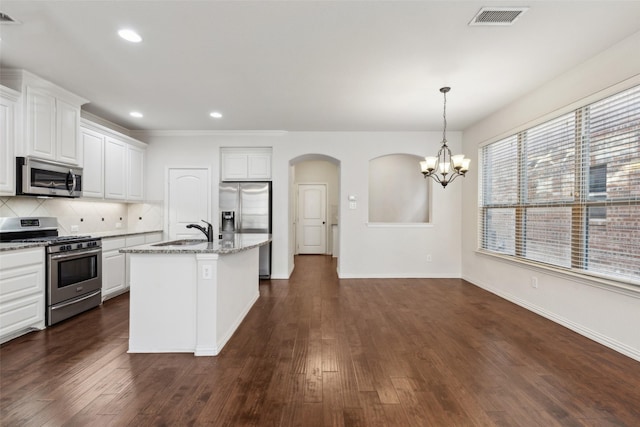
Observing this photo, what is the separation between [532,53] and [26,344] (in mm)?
5447

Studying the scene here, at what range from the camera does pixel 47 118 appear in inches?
131

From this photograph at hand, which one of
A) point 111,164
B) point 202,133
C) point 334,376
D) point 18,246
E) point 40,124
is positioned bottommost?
point 334,376

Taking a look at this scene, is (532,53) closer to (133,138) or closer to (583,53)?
(583,53)

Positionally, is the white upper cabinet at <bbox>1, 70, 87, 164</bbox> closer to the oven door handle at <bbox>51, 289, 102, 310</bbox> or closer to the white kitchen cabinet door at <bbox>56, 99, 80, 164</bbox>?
the white kitchen cabinet door at <bbox>56, 99, 80, 164</bbox>

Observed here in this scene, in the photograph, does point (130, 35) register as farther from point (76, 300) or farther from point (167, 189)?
point (167, 189)

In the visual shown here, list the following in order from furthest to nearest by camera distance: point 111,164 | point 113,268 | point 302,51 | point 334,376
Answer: point 111,164, point 113,268, point 302,51, point 334,376

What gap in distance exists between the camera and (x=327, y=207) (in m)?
8.80

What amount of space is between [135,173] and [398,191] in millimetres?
5867

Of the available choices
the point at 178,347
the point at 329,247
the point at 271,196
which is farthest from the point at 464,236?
the point at 178,347

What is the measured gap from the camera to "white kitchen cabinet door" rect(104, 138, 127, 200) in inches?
173

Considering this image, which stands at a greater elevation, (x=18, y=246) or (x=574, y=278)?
(x=18, y=246)

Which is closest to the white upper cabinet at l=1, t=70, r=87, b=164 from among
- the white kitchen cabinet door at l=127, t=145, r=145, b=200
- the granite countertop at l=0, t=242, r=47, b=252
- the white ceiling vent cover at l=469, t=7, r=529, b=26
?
the granite countertop at l=0, t=242, r=47, b=252

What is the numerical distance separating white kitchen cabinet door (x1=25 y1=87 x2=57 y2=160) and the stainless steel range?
845mm

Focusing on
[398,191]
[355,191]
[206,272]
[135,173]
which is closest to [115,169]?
[135,173]
